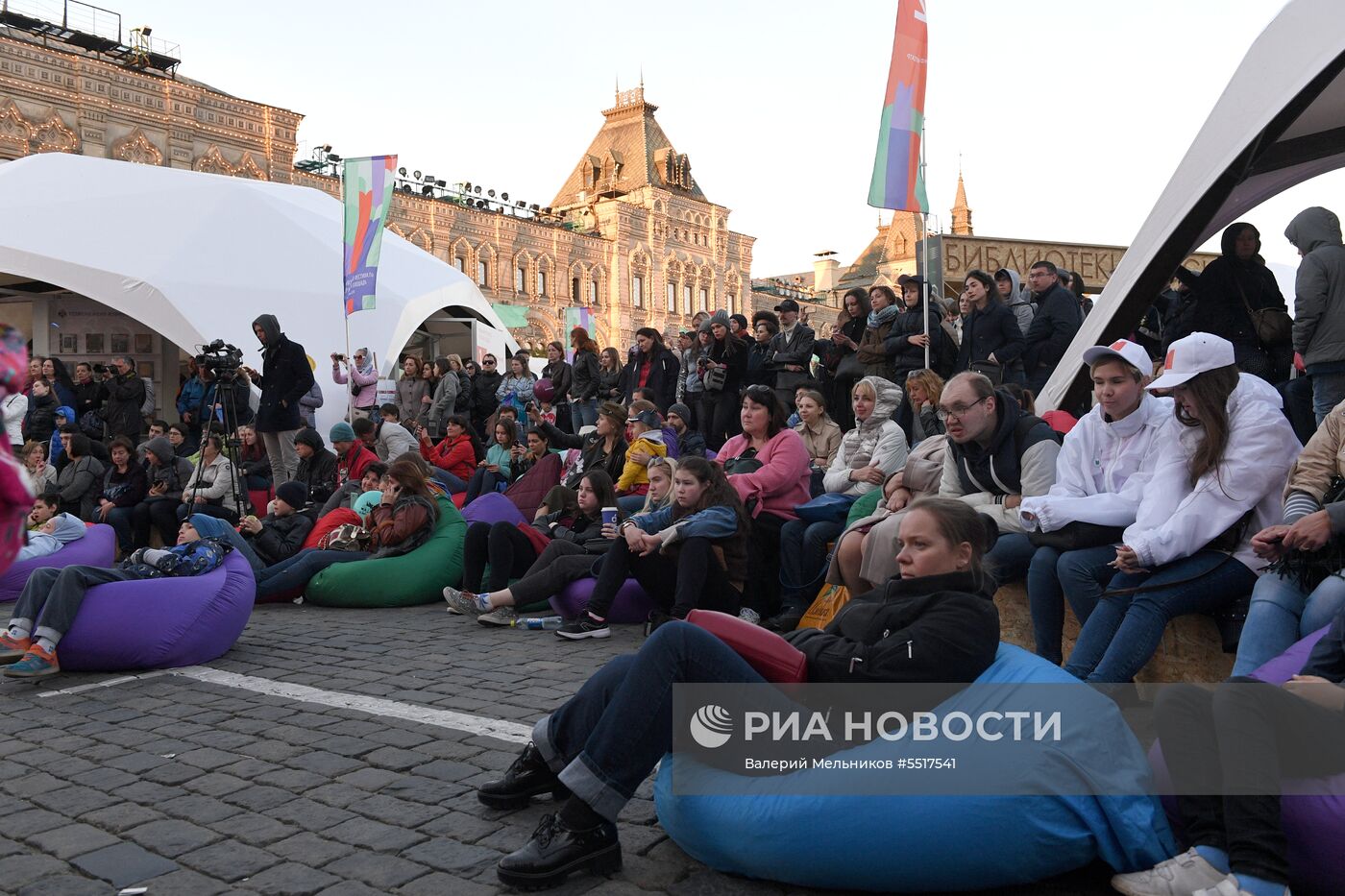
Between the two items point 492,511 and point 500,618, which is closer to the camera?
point 500,618

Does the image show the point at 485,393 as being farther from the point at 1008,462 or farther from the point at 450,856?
the point at 450,856

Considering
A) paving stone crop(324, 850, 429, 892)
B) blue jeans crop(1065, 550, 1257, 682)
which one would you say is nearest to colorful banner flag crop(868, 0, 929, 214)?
blue jeans crop(1065, 550, 1257, 682)

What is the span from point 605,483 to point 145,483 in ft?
20.9

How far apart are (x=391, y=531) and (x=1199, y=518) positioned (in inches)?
246

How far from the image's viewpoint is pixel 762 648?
328 cm

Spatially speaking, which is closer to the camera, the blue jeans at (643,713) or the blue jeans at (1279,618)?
the blue jeans at (643,713)

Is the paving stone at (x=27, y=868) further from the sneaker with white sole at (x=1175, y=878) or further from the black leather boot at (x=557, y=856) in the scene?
the sneaker with white sole at (x=1175, y=878)

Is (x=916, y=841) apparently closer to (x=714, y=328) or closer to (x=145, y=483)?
(x=714, y=328)

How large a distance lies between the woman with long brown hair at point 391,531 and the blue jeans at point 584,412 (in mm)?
4641

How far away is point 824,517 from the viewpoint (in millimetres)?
7211

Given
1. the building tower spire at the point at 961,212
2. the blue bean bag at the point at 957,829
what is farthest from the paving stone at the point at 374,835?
the building tower spire at the point at 961,212

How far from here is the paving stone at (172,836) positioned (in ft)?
11.2

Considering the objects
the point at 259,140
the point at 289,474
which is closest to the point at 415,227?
the point at 259,140

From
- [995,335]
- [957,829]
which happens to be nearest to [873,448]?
[995,335]
